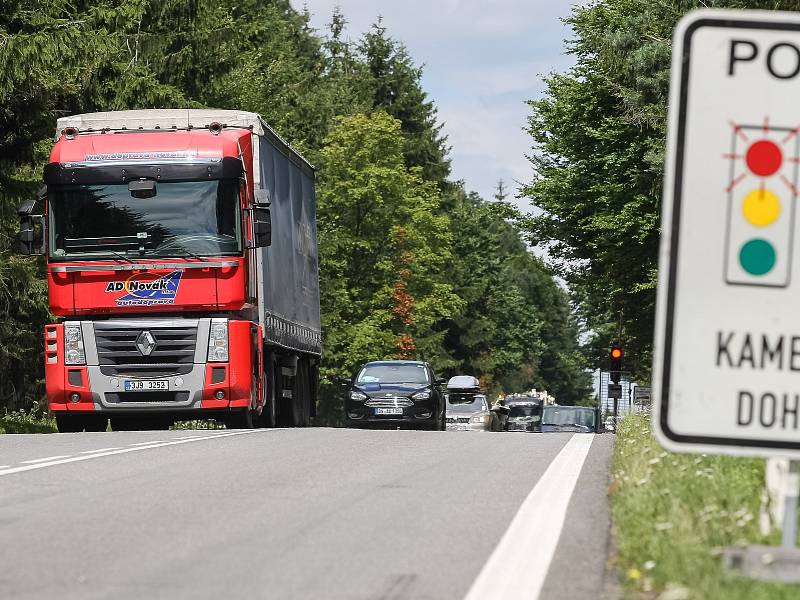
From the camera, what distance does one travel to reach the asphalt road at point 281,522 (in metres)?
7.60

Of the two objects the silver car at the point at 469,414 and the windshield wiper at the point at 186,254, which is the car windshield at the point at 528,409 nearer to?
the silver car at the point at 469,414

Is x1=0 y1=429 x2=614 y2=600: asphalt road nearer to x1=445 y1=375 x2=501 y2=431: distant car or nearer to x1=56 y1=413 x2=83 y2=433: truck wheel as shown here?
x1=56 y1=413 x2=83 y2=433: truck wheel

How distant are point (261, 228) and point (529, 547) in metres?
13.5

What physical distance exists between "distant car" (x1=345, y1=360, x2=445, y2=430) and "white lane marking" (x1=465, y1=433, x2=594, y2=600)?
51.5 feet

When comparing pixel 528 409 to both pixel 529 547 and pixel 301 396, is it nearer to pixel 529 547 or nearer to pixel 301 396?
pixel 301 396

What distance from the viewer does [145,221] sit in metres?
21.7

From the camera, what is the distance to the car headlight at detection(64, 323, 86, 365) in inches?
873

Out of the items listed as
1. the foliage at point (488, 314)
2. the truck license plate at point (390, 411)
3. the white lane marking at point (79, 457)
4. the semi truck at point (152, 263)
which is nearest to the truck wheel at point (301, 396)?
the truck license plate at point (390, 411)

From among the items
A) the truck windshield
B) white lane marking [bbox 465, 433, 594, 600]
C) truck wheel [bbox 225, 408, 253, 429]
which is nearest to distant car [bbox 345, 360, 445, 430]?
truck wheel [bbox 225, 408, 253, 429]

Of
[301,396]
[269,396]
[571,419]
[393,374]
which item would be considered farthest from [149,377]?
[571,419]

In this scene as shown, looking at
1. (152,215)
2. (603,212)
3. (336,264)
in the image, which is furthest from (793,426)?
(336,264)

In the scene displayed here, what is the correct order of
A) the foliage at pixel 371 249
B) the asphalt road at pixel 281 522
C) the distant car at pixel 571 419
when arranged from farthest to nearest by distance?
the foliage at pixel 371 249 → the distant car at pixel 571 419 → the asphalt road at pixel 281 522

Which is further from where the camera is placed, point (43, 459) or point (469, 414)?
point (469, 414)

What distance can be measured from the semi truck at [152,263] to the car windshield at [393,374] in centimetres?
756
